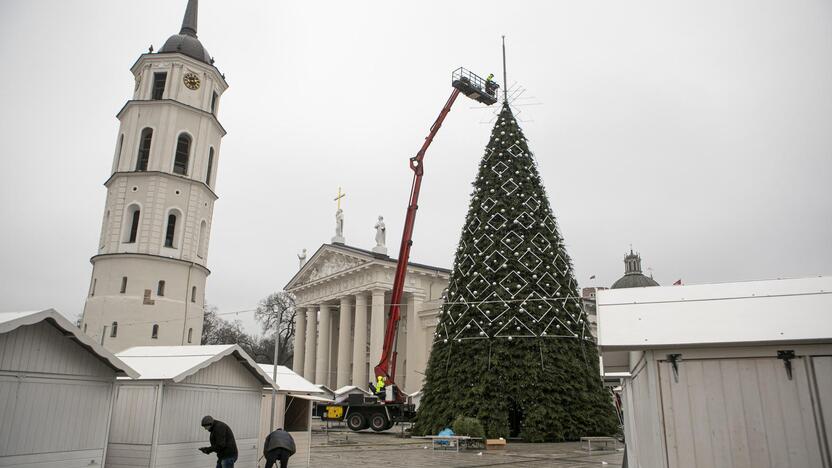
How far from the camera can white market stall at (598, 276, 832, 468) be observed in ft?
17.3

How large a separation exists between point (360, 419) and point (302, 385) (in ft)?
41.0

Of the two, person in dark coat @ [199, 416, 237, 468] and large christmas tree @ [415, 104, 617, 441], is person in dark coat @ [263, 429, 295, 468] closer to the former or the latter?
person in dark coat @ [199, 416, 237, 468]

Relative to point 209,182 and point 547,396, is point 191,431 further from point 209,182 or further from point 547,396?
point 209,182

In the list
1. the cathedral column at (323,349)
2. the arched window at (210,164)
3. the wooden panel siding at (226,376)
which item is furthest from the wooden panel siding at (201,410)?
the cathedral column at (323,349)

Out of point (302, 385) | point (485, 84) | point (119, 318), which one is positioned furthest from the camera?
point (119, 318)

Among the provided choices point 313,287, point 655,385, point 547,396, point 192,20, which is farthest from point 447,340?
point 313,287

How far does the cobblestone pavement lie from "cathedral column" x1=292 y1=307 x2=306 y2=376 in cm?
3616

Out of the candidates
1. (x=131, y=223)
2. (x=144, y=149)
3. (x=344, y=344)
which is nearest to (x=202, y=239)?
(x=131, y=223)

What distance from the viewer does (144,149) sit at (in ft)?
113

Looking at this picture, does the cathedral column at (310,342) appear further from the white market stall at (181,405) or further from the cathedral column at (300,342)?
the white market stall at (181,405)

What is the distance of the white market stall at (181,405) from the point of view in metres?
11.2

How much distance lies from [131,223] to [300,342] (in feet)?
89.4

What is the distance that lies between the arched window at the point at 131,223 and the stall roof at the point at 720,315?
31.9m

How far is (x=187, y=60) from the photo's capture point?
35.9 m
